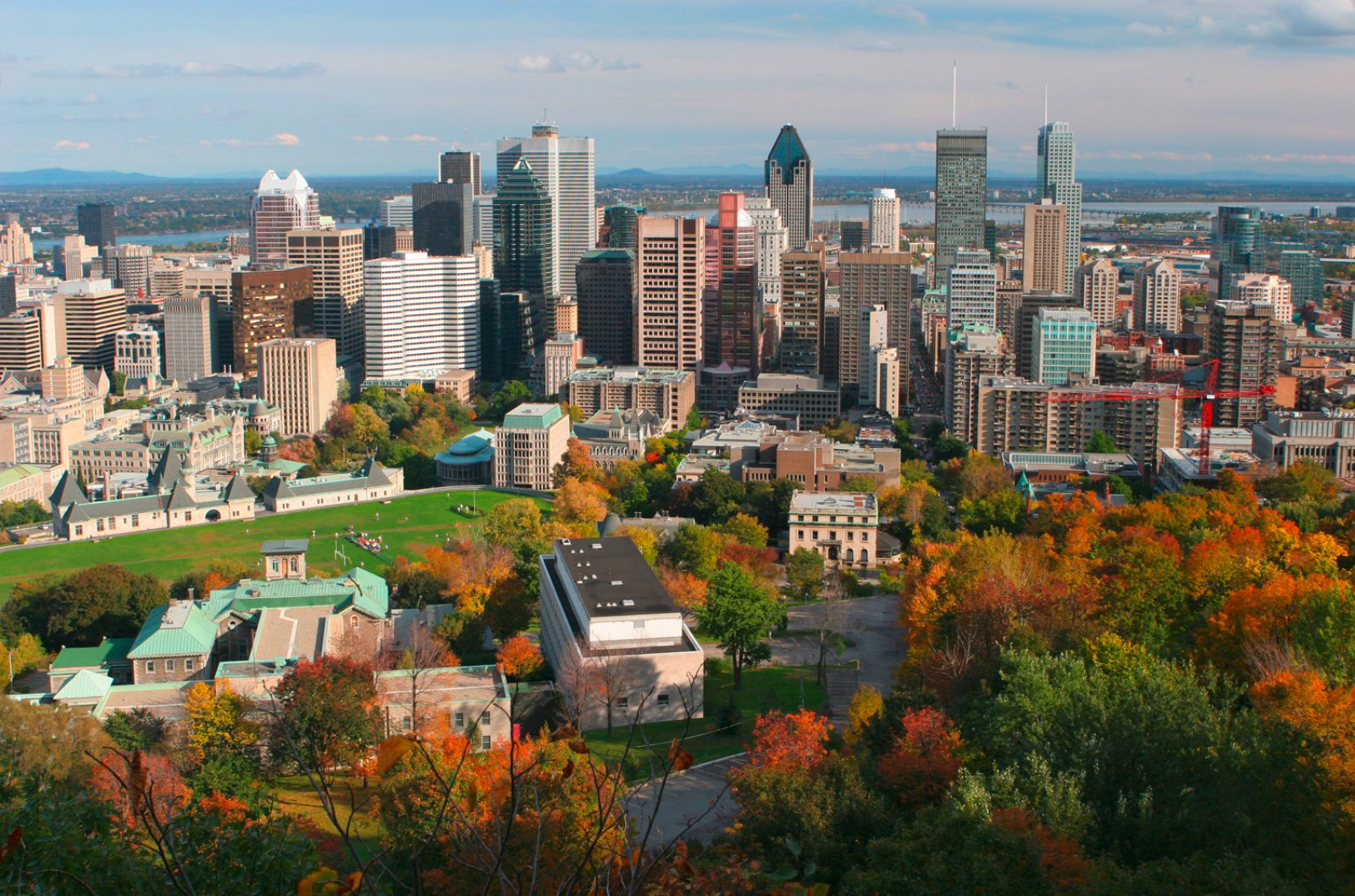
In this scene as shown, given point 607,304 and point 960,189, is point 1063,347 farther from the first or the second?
point 960,189

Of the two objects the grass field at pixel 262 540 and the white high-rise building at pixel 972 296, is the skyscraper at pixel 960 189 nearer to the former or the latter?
the white high-rise building at pixel 972 296

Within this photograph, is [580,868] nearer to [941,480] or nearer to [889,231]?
[941,480]

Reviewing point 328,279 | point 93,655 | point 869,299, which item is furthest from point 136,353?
point 93,655

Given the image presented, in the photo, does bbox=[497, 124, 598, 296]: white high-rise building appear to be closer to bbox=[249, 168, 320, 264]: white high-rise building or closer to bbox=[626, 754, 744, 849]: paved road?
bbox=[249, 168, 320, 264]: white high-rise building

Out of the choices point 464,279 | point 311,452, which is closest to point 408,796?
point 311,452

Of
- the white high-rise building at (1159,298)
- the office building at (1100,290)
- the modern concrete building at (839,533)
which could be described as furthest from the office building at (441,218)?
the modern concrete building at (839,533)

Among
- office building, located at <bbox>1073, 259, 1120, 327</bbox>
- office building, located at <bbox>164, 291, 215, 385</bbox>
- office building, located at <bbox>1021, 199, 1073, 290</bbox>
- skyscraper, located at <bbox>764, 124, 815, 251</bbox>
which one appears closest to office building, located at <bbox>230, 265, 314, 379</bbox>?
office building, located at <bbox>164, 291, 215, 385</bbox>
